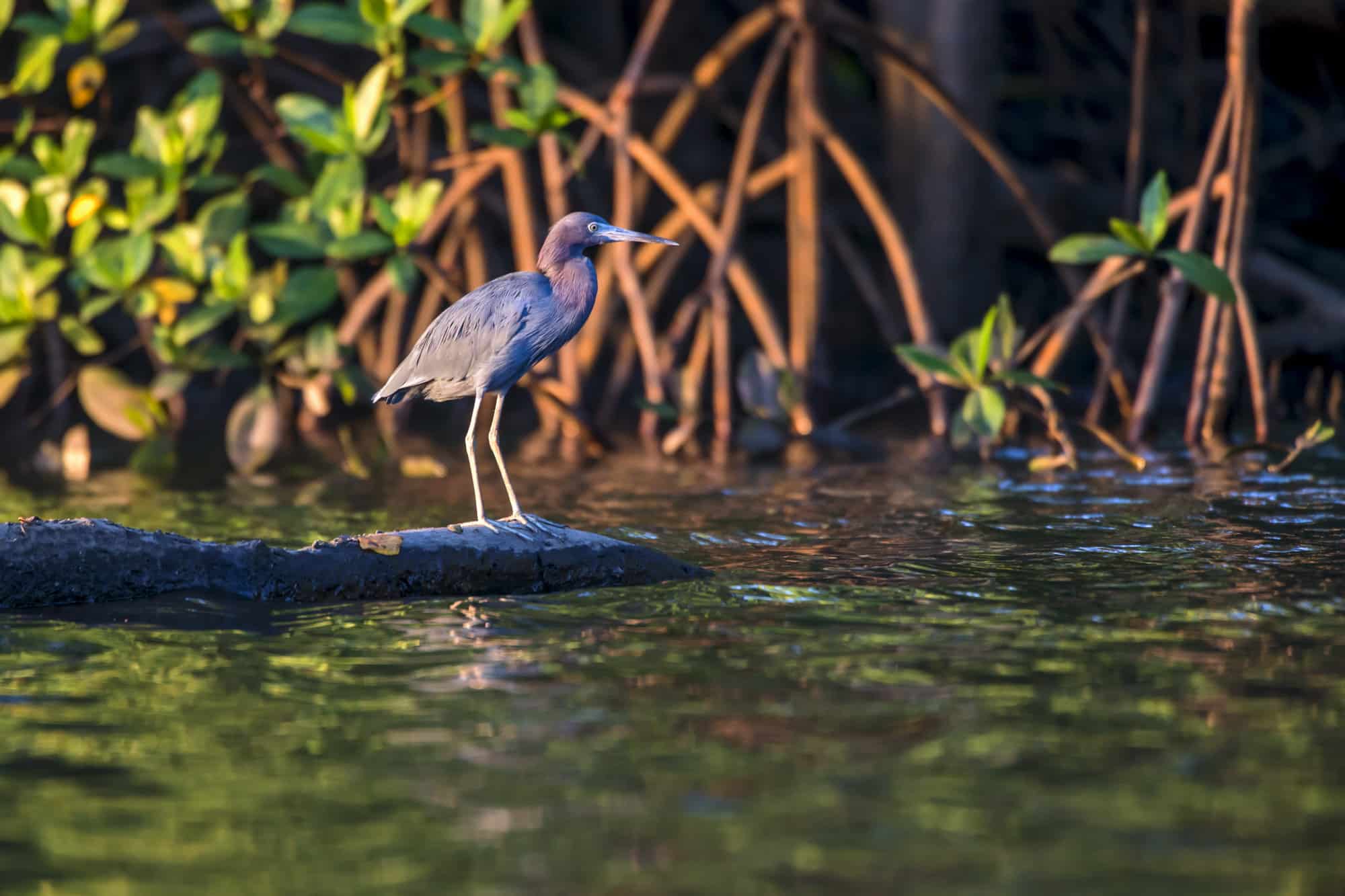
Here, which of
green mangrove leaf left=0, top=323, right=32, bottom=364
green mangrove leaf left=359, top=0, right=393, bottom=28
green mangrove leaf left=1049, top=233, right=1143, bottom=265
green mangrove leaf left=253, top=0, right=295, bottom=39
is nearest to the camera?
green mangrove leaf left=1049, top=233, right=1143, bottom=265

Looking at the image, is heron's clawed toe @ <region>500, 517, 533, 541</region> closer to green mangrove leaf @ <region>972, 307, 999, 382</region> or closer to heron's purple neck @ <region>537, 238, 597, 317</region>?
heron's purple neck @ <region>537, 238, 597, 317</region>

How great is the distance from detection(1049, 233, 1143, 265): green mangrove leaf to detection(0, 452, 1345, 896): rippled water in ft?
4.01

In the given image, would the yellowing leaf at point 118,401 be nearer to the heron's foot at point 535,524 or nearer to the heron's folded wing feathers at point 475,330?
the heron's folded wing feathers at point 475,330

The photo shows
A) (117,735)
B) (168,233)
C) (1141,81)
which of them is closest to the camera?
(117,735)

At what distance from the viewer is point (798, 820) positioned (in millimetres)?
2883

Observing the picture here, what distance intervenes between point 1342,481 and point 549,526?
3.18 m

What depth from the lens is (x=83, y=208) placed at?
7.14 m

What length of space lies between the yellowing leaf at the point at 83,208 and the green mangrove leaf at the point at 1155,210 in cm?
391

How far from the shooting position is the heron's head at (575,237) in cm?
511

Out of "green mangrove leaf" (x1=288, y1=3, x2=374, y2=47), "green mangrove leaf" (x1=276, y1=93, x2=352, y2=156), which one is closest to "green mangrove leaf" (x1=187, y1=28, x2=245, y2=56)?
"green mangrove leaf" (x1=288, y1=3, x2=374, y2=47)

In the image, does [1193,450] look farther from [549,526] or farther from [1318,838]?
[1318,838]

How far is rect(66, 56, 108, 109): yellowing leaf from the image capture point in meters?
8.12

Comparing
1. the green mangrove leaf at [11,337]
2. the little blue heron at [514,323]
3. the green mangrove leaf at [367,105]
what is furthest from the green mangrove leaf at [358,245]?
the little blue heron at [514,323]

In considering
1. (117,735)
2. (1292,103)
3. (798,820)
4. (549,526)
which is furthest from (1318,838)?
(1292,103)
